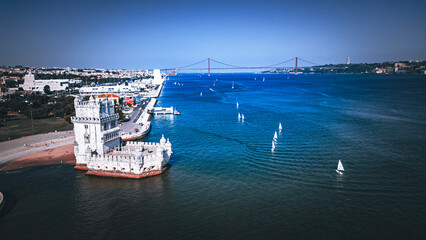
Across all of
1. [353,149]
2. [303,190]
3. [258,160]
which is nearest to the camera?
[303,190]

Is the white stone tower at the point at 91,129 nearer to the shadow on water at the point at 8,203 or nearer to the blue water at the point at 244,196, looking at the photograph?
the blue water at the point at 244,196

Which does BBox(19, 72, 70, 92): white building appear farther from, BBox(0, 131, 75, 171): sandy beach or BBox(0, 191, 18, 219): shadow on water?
BBox(0, 191, 18, 219): shadow on water

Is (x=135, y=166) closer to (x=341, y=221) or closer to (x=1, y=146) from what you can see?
(x=341, y=221)

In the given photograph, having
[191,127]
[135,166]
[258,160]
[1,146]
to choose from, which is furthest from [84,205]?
[191,127]

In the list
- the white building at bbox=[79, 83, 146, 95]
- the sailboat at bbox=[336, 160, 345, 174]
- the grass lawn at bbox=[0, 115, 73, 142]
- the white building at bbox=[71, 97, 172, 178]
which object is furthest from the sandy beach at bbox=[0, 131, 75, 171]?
the white building at bbox=[79, 83, 146, 95]

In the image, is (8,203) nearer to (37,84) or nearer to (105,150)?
(105,150)

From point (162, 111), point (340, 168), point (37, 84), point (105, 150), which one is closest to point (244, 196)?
point (340, 168)
